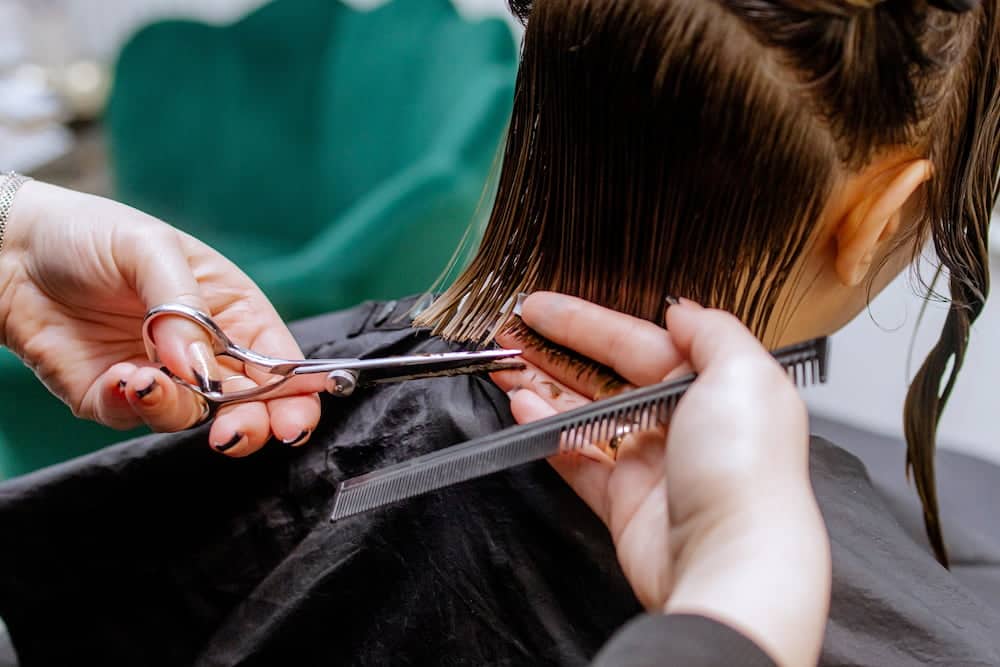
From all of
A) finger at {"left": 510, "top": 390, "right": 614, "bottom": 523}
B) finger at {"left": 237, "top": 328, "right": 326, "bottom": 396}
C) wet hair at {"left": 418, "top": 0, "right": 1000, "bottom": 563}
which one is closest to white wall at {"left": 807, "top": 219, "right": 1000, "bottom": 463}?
wet hair at {"left": 418, "top": 0, "right": 1000, "bottom": 563}

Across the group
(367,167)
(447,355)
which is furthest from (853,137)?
(367,167)

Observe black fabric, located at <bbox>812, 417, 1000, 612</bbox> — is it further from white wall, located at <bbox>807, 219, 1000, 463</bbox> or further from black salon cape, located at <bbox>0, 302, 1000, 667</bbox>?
black salon cape, located at <bbox>0, 302, 1000, 667</bbox>

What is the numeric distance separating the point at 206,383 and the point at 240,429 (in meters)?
0.05

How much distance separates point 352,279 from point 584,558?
3.19 ft

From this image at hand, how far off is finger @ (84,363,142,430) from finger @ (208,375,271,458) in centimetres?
9

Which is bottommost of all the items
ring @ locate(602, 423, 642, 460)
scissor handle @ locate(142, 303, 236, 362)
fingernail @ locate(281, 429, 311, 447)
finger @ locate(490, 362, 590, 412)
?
fingernail @ locate(281, 429, 311, 447)

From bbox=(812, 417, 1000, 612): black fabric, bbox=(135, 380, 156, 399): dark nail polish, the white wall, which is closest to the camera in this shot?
bbox=(135, 380, 156, 399): dark nail polish

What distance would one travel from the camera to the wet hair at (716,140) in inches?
26.6

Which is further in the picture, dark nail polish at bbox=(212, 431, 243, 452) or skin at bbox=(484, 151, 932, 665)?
dark nail polish at bbox=(212, 431, 243, 452)

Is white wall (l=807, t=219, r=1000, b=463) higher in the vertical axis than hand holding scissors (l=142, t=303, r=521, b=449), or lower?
lower

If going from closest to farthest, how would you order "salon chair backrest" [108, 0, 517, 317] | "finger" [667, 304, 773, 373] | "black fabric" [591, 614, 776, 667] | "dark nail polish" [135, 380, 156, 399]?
"black fabric" [591, 614, 776, 667] < "finger" [667, 304, 773, 373] < "dark nail polish" [135, 380, 156, 399] < "salon chair backrest" [108, 0, 517, 317]

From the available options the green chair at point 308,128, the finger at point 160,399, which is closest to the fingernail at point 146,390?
the finger at point 160,399

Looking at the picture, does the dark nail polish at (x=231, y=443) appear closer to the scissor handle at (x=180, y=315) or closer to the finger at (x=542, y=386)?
the scissor handle at (x=180, y=315)

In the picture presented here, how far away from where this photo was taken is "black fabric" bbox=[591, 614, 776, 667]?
470mm
